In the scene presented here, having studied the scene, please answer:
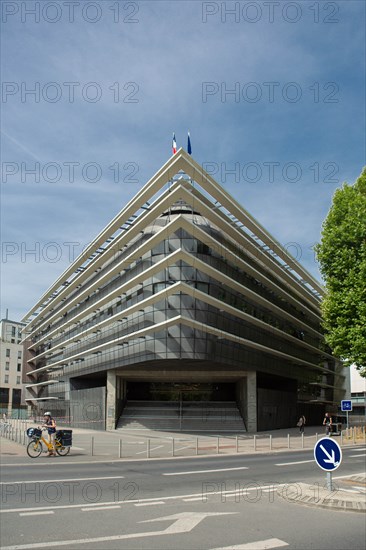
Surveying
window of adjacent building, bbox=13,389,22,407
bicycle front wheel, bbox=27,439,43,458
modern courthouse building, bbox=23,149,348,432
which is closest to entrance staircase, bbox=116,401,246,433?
modern courthouse building, bbox=23,149,348,432

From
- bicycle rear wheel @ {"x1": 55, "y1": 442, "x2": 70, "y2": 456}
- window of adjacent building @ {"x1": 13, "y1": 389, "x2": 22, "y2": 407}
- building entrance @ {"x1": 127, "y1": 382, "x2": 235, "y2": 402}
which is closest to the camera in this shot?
bicycle rear wheel @ {"x1": 55, "y1": 442, "x2": 70, "y2": 456}

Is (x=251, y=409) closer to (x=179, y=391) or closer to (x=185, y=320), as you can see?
(x=179, y=391)

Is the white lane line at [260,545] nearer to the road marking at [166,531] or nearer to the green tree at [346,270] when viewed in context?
the road marking at [166,531]

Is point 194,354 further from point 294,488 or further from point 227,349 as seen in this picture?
point 294,488

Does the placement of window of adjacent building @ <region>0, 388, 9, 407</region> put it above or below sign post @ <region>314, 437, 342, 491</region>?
below

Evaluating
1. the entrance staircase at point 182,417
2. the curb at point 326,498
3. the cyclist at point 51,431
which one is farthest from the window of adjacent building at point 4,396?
the curb at point 326,498

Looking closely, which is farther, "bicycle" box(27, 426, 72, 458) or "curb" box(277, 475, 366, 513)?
"bicycle" box(27, 426, 72, 458)

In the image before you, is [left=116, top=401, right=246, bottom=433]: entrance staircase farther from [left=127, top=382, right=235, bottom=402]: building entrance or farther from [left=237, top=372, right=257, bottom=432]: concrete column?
[left=127, top=382, right=235, bottom=402]: building entrance

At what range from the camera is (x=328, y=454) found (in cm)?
1053

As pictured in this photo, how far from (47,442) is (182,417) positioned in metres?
25.6

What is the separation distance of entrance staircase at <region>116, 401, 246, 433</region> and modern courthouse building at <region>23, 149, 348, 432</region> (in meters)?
0.10

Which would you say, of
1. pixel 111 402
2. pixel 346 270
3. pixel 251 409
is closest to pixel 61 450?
pixel 346 270

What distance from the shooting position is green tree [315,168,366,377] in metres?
30.0

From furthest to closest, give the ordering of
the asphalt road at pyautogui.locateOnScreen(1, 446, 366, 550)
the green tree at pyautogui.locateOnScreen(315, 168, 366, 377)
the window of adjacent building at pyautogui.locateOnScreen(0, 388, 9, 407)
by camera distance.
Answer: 1. the window of adjacent building at pyautogui.locateOnScreen(0, 388, 9, 407)
2. the green tree at pyautogui.locateOnScreen(315, 168, 366, 377)
3. the asphalt road at pyautogui.locateOnScreen(1, 446, 366, 550)
